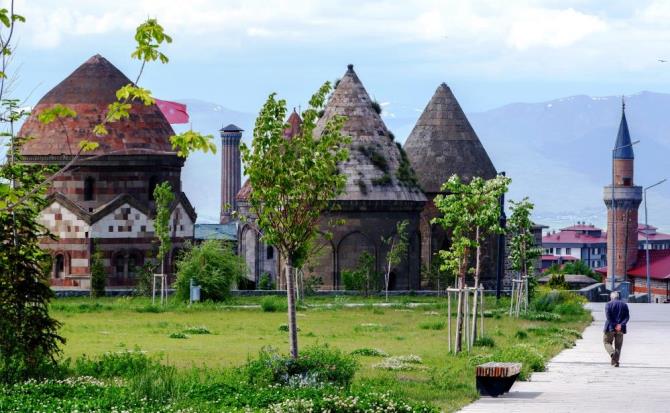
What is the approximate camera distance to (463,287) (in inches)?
1281

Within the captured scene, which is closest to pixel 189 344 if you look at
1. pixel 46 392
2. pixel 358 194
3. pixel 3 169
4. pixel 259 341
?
pixel 259 341

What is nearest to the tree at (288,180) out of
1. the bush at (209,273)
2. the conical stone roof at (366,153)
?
the bush at (209,273)

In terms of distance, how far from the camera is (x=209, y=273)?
51.9m

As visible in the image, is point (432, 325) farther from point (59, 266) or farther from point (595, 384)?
point (59, 266)

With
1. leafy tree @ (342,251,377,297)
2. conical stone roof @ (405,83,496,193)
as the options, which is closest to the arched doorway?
leafy tree @ (342,251,377,297)

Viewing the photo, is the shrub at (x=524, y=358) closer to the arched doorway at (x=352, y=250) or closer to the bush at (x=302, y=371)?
the bush at (x=302, y=371)

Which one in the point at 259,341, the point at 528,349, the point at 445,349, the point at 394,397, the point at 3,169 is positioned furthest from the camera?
the point at 259,341

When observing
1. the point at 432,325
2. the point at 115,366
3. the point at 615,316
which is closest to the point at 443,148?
the point at 432,325

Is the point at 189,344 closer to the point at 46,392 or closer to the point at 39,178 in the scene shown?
the point at 39,178

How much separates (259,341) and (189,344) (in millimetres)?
2065

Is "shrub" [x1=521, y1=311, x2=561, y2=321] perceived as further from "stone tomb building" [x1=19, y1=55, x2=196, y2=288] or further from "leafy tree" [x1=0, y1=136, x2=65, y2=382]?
"stone tomb building" [x1=19, y1=55, x2=196, y2=288]

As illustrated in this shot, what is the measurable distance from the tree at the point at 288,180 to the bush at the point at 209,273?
25.6 meters

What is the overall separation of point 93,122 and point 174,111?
10.5 meters

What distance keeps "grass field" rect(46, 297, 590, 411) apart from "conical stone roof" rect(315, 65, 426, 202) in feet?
27.0
